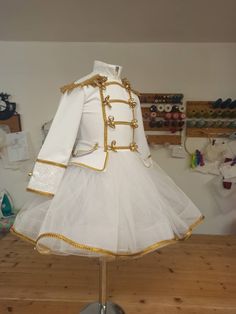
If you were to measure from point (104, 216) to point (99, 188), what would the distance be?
0.09 meters

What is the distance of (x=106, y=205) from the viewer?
733 millimetres

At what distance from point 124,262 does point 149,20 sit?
1.20 metres

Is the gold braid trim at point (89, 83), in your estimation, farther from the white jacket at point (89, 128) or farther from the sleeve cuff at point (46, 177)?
the sleeve cuff at point (46, 177)

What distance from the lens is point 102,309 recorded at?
93 centimetres

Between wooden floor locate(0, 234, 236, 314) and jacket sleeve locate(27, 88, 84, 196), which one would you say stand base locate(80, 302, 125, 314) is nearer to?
wooden floor locate(0, 234, 236, 314)

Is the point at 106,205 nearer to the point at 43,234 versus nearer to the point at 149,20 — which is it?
the point at 43,234

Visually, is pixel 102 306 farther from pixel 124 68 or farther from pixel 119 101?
pixel 124 68

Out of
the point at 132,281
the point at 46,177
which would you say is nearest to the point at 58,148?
the point at 46,177

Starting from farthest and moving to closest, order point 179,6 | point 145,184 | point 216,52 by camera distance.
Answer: point 216,52, point 179,6, point 145,184

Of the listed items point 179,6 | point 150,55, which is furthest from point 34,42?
point 179,6

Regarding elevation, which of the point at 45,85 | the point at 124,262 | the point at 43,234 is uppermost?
the point at 45,85

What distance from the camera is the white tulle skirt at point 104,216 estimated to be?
2.24ft

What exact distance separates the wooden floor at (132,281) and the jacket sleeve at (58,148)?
50 cm

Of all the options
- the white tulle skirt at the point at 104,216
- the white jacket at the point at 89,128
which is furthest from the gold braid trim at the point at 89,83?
the white tulle skirt at the point at 104,216
